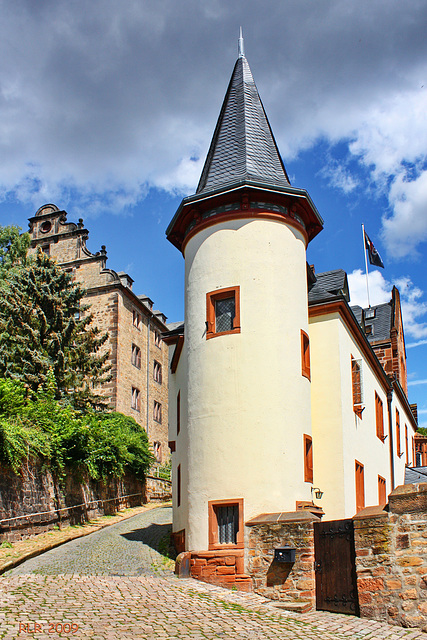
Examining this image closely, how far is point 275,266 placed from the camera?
1497cm

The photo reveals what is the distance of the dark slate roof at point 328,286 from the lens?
684 inches

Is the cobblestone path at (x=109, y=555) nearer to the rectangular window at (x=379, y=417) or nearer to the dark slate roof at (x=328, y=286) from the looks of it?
the dark slate roof at (x=328, y=286)

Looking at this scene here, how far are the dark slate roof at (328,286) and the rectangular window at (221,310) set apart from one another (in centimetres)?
306

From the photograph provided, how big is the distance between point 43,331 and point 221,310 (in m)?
14.7

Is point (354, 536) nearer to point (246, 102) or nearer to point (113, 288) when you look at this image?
point (246, 102)

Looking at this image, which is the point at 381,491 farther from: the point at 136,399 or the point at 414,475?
the point at 136,399

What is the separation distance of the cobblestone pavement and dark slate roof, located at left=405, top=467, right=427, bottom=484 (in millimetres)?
15830

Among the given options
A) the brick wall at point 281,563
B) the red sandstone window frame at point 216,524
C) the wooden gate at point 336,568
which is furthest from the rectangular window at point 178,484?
the wooden gate at point 336,568

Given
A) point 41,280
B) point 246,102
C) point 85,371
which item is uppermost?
point 246,102

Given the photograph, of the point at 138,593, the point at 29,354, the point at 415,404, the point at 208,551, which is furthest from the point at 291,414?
the point at 415,404

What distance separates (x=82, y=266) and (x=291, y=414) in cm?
2726

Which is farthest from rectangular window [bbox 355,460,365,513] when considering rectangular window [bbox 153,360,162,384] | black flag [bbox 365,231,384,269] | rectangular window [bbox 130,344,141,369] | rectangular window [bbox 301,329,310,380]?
rectangular window [bbox 153,360,162,384]

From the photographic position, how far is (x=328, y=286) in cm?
1967

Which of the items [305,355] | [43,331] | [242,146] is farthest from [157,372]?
[305,355]
